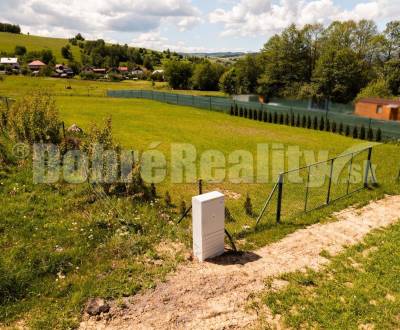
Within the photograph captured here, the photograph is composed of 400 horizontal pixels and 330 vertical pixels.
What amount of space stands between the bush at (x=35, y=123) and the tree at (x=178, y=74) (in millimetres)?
72473

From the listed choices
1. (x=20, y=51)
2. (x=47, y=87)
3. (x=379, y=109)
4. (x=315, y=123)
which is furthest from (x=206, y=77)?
(x=20, y=51)

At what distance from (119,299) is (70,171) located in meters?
6.25

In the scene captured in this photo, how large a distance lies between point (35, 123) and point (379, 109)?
3066cm

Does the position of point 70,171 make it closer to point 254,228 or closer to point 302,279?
point 254,228

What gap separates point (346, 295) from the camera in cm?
546

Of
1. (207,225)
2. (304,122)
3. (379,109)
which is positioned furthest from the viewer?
(379,109)

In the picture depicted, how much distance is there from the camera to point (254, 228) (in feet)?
26.5

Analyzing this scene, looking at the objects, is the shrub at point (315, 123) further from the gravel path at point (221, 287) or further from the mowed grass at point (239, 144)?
the gravel path at point (221, 287)

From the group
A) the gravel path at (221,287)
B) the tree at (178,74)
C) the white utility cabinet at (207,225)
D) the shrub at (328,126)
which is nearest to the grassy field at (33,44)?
the tree at (178,74)

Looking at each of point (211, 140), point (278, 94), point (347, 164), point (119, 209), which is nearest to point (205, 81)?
point (278, 94)

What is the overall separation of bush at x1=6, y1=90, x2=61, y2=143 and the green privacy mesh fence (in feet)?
67.9

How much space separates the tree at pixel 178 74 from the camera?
82000 millimetres

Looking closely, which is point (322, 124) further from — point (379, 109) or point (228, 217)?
point (228, 217)

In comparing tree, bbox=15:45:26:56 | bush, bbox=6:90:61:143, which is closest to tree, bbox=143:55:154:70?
tree, bbox=15:45:26:56
